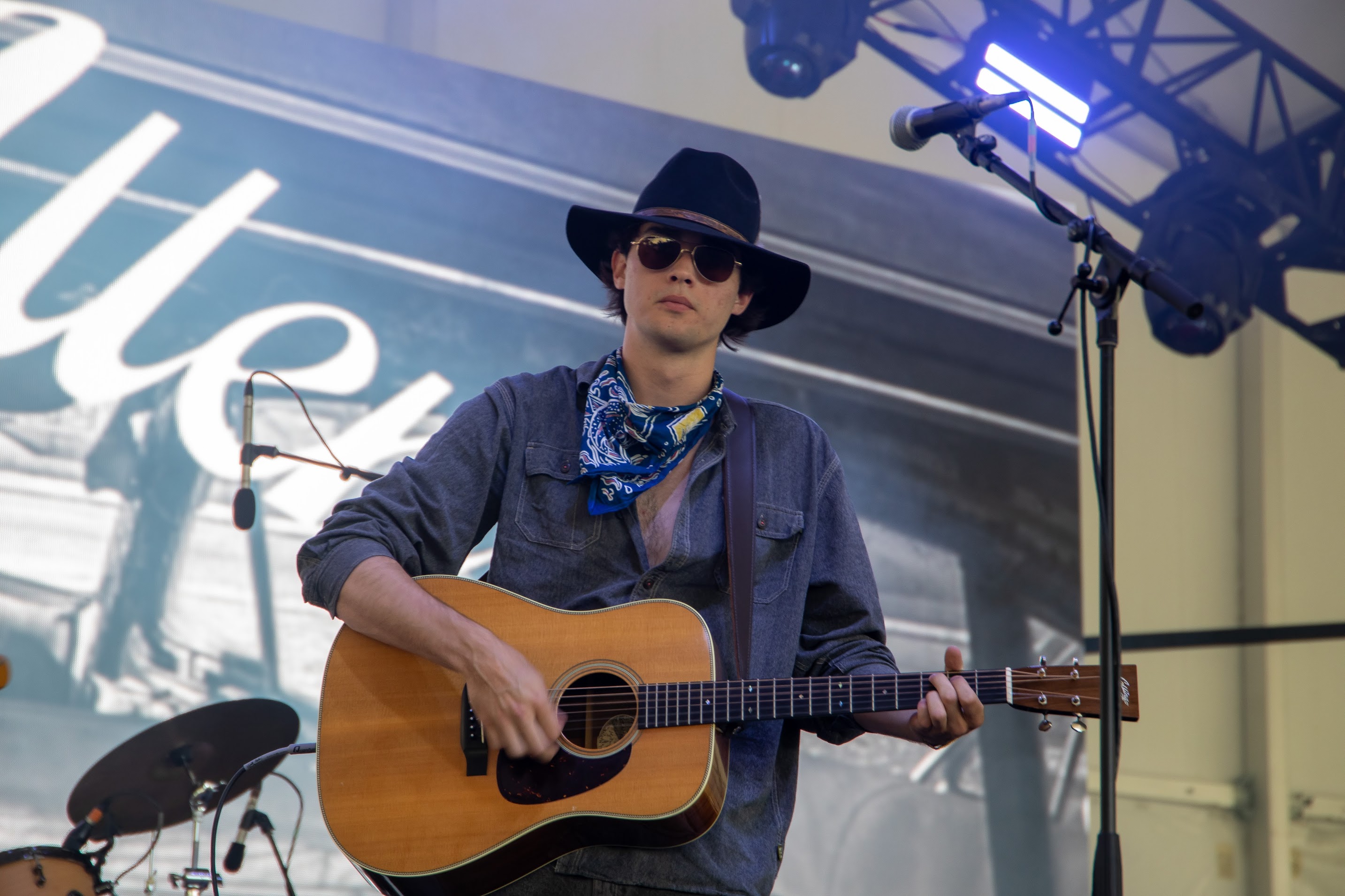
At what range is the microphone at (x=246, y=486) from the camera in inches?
131

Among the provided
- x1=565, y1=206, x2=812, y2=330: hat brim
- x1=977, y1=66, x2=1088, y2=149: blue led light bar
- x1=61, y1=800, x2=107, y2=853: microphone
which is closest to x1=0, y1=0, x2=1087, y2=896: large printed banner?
x1=61, y1=800, x2=107, y2=853: microphone

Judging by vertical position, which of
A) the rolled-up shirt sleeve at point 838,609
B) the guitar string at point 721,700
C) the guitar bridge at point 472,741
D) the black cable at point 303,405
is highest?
the black cable at point 303,405

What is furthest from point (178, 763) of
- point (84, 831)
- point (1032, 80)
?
point (1032, 80)

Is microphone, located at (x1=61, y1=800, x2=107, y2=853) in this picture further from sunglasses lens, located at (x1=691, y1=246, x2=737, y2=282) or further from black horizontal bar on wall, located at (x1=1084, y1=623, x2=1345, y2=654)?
black horizontal bar on wall, located at (x1=1084, y1=623, x2=1345, y2=654)

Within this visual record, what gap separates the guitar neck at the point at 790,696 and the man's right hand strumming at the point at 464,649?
0.66ft

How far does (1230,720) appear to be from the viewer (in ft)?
18.9

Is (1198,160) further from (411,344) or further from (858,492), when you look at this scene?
(411,344)

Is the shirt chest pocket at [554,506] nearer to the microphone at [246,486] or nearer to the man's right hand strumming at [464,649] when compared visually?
the man's right hand strumming at [464,649]

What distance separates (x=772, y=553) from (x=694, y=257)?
709 millimetres

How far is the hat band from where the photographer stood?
2574 mm

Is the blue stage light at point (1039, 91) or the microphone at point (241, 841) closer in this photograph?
the microphone at point (241, 841)

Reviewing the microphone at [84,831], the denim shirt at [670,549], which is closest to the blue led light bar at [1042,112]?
the denim shirt at [670,549]

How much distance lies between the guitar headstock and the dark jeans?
2.49 feet

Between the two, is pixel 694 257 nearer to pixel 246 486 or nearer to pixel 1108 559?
pixel 1108 559
